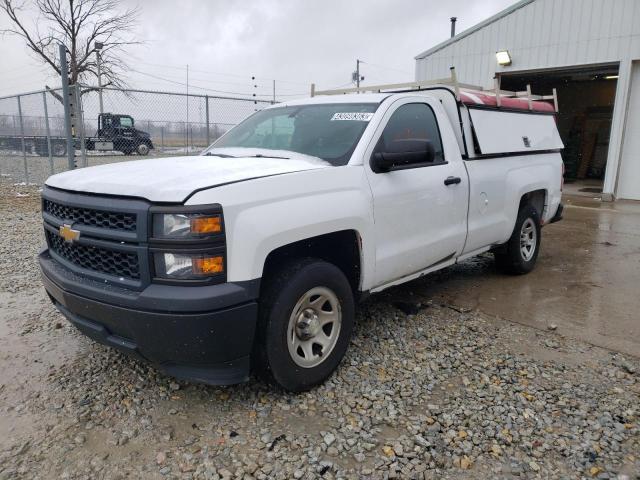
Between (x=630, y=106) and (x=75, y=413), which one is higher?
(x=630, y=106)

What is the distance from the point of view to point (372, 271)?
3549mm

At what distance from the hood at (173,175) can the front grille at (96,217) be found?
11 centimetres

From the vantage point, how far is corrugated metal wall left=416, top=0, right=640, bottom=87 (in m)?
10.9

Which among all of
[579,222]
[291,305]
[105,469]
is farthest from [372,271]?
[579,222]

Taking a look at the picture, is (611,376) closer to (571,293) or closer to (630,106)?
(571,293)

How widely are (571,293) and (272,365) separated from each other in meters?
3.67

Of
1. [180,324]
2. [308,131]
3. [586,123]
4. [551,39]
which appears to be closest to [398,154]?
[308,131]

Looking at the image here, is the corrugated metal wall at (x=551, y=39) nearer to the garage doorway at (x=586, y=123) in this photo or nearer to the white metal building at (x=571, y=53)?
the white metal building at (x=571, y=53)

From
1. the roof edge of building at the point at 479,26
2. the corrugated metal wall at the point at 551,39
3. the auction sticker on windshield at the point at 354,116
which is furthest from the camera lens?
the roof edge of building at the point at 479,26

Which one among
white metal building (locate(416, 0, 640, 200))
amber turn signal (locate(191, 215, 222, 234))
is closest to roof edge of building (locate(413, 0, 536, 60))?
white metal building (locate(416, 0, 640, 200))

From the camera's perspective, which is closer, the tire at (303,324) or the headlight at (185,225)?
the headlight at (185,225)

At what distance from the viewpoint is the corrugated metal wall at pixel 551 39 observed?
35.7 feet

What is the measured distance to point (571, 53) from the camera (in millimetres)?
11664

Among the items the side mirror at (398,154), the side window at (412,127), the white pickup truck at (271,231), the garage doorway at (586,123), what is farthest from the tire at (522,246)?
the garage doorway at (586,123)
